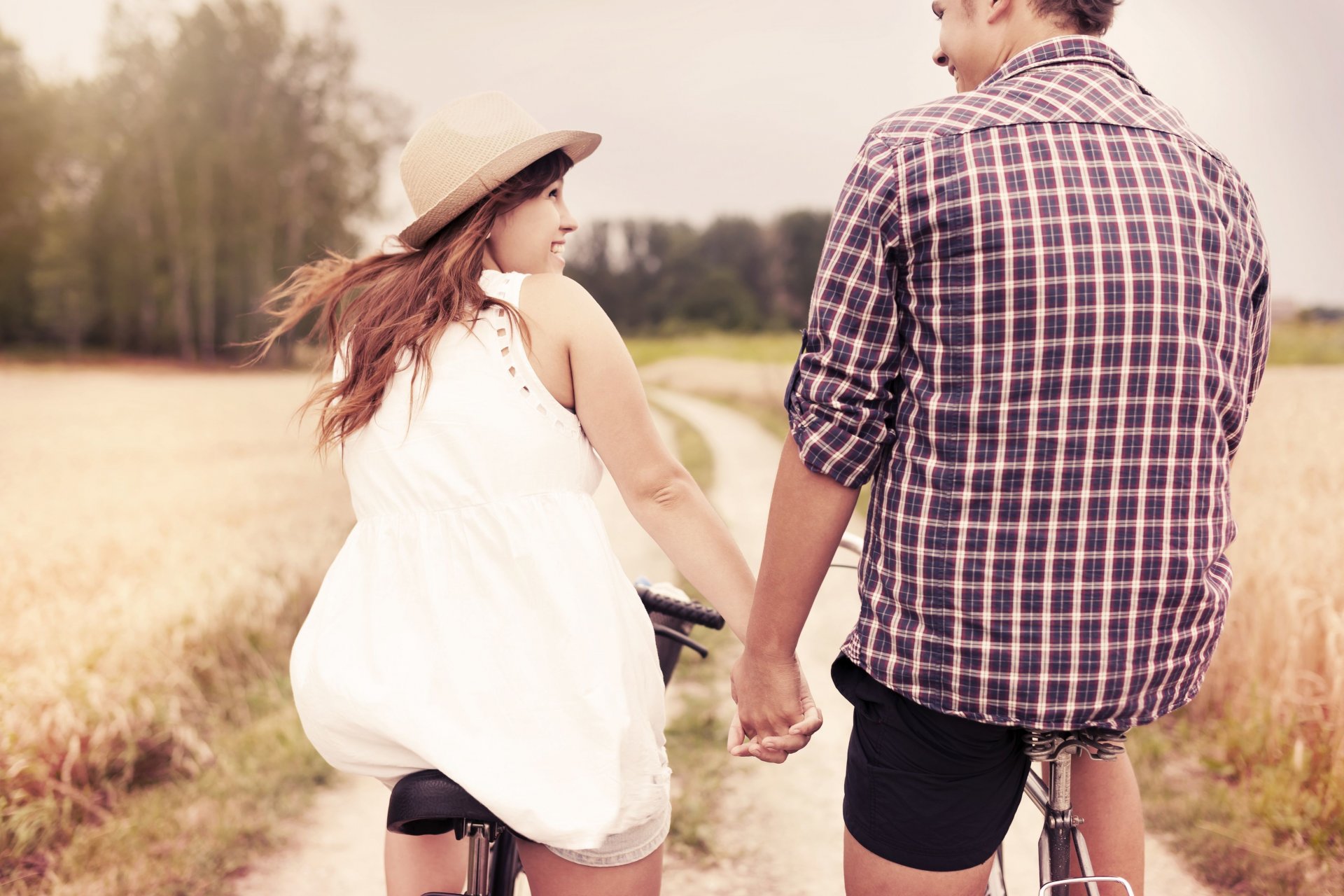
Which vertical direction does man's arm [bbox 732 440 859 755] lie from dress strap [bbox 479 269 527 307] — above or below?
below

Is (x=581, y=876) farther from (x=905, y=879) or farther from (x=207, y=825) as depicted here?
(x=207, y=825)

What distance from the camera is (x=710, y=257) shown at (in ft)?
81.3

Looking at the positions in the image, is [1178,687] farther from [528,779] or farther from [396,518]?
[396,518]

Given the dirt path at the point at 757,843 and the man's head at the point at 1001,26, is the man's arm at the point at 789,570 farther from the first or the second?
the dirt path at the point at 757,843

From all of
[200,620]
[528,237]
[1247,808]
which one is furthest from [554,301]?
[200,620]

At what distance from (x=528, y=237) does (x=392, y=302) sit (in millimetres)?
271

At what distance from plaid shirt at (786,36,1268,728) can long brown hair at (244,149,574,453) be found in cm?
60

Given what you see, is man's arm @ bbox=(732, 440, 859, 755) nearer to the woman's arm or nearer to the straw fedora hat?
the woman's arm

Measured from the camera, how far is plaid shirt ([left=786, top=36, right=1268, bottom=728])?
Result: 1.22 metres

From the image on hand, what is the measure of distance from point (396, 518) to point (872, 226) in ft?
2.95

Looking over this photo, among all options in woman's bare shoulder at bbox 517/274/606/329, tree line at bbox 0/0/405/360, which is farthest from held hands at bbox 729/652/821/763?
tree line at bbox 0/0/405/360

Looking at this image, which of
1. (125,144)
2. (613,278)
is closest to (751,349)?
(613,278)

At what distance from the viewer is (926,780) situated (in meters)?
1.41

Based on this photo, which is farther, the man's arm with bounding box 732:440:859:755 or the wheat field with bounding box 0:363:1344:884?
the wheat field with bounding box 0:363:1344:884
